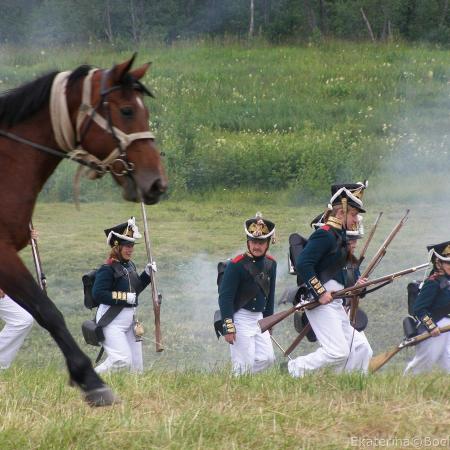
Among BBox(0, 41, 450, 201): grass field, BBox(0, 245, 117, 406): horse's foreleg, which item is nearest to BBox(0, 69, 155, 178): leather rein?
BBox(0, 245, 117, 406): horse's foreleg

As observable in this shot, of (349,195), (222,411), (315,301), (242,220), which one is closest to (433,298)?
(315,301)

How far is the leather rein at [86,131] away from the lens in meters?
6.16

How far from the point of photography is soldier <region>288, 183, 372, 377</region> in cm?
972

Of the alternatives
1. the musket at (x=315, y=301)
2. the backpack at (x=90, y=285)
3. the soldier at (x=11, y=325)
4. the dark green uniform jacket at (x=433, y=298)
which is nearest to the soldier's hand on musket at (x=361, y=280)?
the musket at (x=315, y=301)

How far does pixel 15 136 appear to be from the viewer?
20.7 feet

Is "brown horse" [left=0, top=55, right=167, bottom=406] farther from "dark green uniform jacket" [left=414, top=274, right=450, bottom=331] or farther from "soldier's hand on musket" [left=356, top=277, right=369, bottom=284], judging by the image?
"dark green uniform jacket" [left=414, top=274, right=450, bottom=331]

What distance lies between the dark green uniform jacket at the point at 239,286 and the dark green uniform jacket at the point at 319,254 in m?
0.78

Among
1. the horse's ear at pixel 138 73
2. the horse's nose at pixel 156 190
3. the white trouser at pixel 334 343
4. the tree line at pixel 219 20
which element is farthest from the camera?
the tree line at pixel 219 20

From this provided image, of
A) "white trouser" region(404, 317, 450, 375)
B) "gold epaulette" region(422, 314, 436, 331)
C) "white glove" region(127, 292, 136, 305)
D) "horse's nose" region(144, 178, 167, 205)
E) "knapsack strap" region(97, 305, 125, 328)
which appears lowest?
"white trouser" region(404, 317, 450, 375)

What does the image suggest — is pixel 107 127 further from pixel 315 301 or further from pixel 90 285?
pixel 90 285

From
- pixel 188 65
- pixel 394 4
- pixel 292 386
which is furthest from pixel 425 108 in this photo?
pixel 292 386

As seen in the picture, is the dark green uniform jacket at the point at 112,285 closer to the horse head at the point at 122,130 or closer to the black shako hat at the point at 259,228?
the black shako hat at the point at 259,228

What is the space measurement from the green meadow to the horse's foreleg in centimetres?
19

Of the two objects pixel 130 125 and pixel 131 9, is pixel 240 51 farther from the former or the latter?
pixel 130 125
